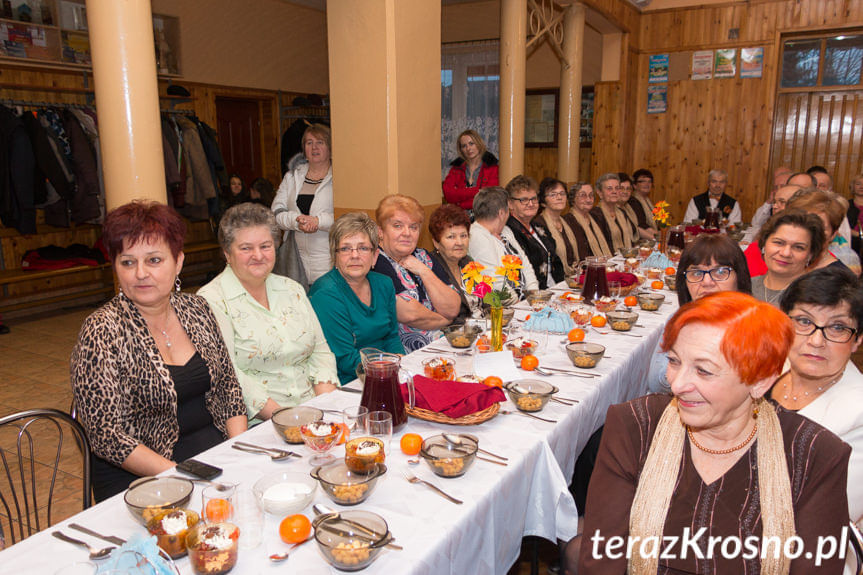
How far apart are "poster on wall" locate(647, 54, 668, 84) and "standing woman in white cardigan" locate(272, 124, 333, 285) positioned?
564 centimetres

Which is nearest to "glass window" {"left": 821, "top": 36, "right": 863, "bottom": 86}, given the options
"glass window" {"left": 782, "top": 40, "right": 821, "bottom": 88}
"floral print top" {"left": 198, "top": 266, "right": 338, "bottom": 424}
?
"glass window" {"left": 782, "top": 40, "right": 821, "bottom": 88}

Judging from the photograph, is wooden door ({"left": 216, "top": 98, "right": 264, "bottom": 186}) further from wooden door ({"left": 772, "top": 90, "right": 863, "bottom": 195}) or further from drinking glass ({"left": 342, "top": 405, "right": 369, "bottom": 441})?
drinking glass ({"left": 342, "top": 405, "right": 369, "bottom": 441})

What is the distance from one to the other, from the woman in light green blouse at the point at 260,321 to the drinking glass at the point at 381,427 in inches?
32.5

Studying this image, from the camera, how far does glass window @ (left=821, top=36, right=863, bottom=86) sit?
23.4 ft

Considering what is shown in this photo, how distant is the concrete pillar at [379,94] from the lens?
3.82 m

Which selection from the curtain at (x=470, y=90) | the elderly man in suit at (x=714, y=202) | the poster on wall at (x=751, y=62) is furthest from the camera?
the curtain at (x=470, y=90)

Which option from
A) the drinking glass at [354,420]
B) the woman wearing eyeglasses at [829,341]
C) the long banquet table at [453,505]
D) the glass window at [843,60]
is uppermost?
the glass window at [843,60]

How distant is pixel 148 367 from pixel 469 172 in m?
3.84

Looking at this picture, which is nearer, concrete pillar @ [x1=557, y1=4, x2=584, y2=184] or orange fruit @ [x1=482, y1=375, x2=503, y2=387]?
orange fruit @ [x1=482, y1=375, x2=503, y2=387]

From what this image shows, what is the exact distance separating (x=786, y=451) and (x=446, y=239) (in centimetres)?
213

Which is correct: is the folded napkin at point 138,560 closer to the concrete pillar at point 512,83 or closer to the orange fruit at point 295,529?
the orange fruit at point 295,529

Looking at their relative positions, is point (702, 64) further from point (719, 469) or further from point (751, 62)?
point (719, 469)

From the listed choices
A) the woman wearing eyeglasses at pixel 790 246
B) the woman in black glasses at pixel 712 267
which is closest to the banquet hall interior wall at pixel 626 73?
the woman wearing eyeglasses at pixel 790 246

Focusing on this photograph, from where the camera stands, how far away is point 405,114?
3.97m
